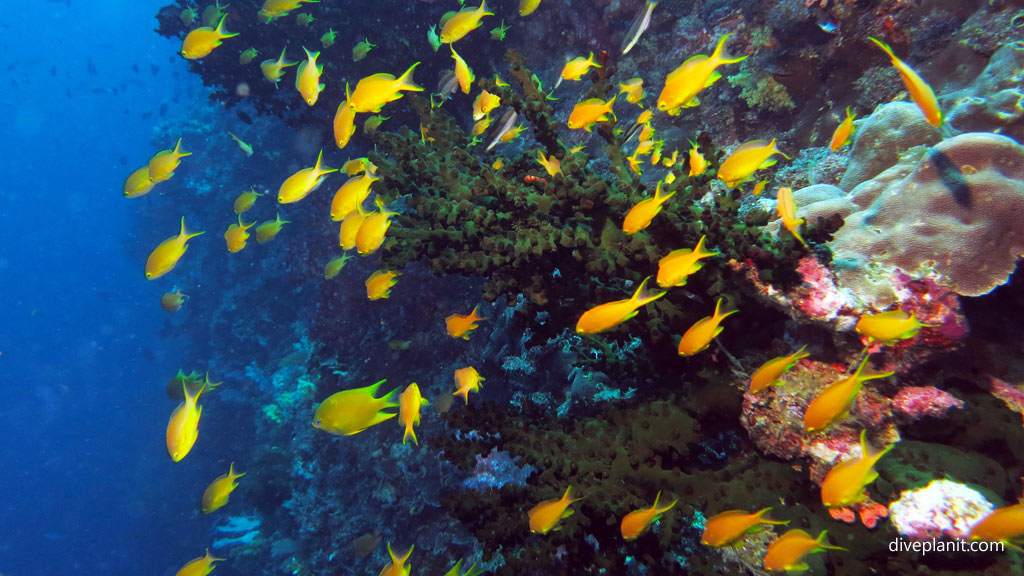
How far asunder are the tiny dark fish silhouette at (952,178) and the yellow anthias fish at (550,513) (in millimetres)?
2980

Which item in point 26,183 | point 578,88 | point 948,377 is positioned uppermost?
point 26,183

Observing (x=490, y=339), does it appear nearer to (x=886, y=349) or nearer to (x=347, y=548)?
(x=886, y=349)

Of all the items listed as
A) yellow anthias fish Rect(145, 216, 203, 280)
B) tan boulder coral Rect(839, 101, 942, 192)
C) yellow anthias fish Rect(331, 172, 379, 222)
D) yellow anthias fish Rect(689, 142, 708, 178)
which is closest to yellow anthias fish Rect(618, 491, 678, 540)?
yellow anthias fish Rect(689, 142, 708, 178)

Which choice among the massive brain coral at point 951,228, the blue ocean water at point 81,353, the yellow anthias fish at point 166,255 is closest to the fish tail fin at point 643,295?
the massive brain coral at point 951,228

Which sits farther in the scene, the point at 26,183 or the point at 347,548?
the point at 26,183

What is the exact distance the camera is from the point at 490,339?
6859mm

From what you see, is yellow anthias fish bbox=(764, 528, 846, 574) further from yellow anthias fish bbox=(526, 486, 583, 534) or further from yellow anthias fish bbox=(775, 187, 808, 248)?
yellow anthias fish bbox=(775, 187, 808, 248)

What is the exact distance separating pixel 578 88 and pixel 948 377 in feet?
22.2

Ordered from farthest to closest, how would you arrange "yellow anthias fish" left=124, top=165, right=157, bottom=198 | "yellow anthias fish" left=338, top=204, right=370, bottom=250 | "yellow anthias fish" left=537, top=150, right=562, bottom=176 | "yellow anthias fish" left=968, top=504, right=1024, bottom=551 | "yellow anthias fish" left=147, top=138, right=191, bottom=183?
"yellow anthias fish" left=124, top=165, right=157, bottom=198 < "yellow anthias fish" left=147, top=138, right=191, bottom=183 < "yellow anthias fish" left=338, top=204, right=370, bottom=250 < "yellow anthias fish" left=537, top=150, right=562, bottom=176 < "yellow anthias fish" left=968, top=504, right=1024, bottom=551

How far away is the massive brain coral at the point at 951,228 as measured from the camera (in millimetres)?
2553

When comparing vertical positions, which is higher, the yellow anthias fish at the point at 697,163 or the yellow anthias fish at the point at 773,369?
the yellow anthias fish at the point at 697,163

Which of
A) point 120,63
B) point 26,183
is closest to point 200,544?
point 26,183

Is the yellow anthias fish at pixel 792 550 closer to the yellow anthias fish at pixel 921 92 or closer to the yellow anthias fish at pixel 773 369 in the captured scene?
the yellow anthias fish at pixel 773 369

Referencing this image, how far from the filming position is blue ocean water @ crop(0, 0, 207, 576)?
19255 millimetres
